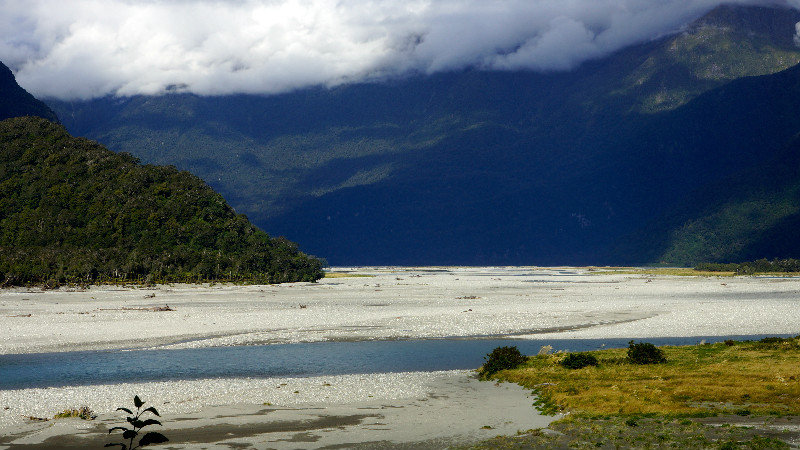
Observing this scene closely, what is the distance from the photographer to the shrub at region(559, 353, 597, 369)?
33.6 m

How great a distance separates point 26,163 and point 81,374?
11191 centimetres

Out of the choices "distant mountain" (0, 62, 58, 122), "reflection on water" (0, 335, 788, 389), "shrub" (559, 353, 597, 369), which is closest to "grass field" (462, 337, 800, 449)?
"shrub" (559, 353, 597, 369)

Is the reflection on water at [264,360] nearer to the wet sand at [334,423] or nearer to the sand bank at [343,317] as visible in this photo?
the sand bank at [343,317]

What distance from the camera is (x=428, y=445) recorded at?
2105 cm

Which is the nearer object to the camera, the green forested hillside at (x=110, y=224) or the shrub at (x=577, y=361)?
the shrub at (x=577, y=361)

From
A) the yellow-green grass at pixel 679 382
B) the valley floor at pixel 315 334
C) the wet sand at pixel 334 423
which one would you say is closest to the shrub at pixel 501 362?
the yellow-green grass at pixel 679 382

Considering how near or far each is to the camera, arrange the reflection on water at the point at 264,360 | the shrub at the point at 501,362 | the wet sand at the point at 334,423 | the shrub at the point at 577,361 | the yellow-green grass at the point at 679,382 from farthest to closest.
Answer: the reflection on water at the point at 264,360, the shrub at the point at 501,362, the shrub at the point at 577,361, the yellow-green grass at the point at 679,382, the wet sand at the point at 334,423

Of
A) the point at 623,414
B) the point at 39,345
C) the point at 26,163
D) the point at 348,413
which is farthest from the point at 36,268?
the point at 623,414

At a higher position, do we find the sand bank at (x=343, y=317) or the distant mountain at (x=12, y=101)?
the distant mountain at (x=12, y=101)

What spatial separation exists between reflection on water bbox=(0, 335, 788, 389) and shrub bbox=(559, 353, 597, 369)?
5.51m

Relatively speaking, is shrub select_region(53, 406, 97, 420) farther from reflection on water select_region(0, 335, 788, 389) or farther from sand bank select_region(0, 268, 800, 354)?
sand bank select_region(0, 268, 800, 354)

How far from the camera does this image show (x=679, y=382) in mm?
28859

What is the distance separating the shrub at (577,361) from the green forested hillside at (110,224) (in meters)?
79.4

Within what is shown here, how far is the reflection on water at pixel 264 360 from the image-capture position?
113 ft
